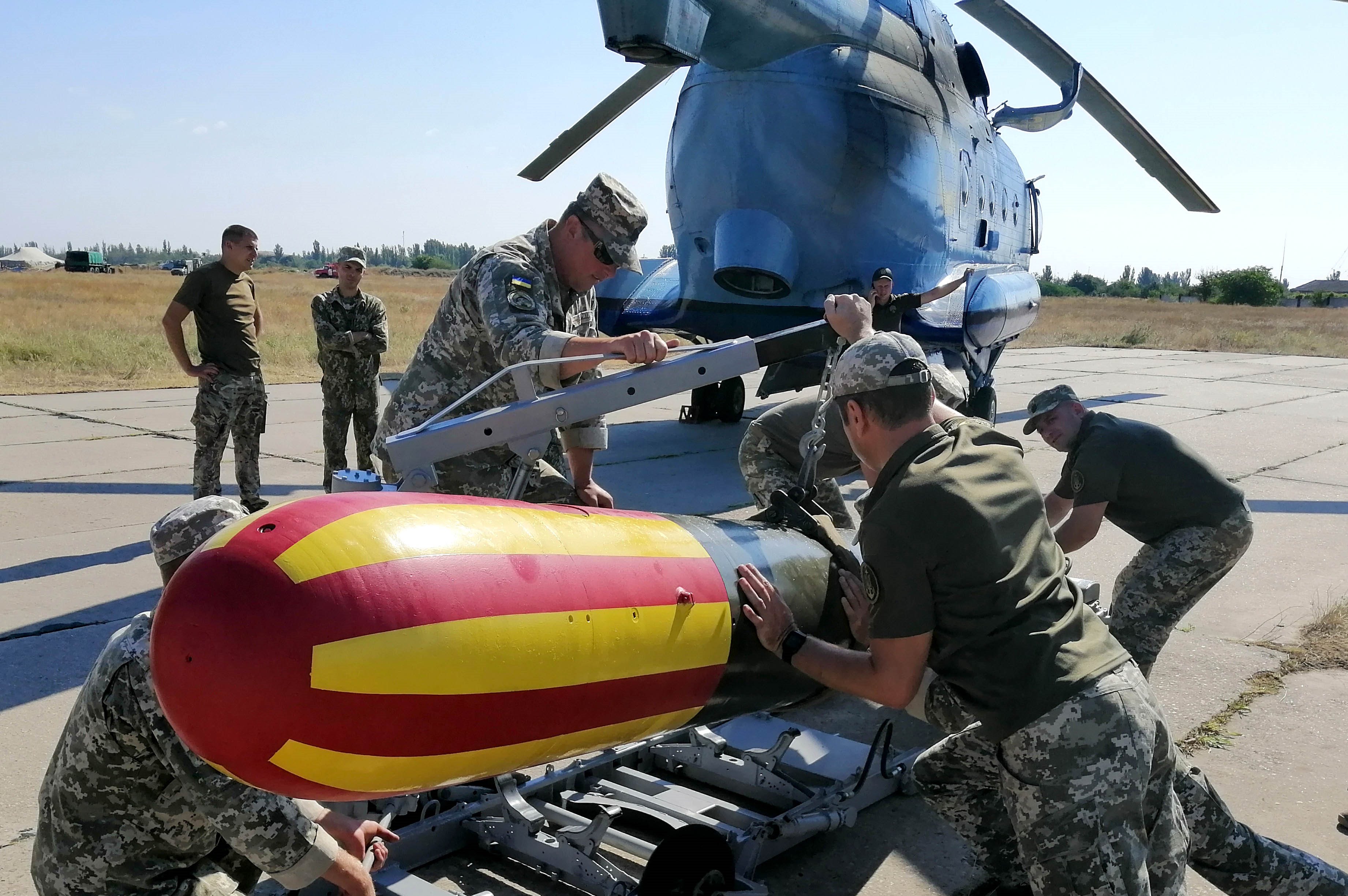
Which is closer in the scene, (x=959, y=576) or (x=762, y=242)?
(x=959, y=576)

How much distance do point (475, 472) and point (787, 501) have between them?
3.82ft

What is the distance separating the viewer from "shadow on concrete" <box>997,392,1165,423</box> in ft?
47.6

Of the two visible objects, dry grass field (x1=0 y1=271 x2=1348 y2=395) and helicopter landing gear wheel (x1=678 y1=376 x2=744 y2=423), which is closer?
helicopter landing gear wheel (x1=678 y1=376 x2=744 y2=423)

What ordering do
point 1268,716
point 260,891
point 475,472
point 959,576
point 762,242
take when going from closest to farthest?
point 959,576 < point 260,891 < point 475,472 < point 1268,716 < point 762,242

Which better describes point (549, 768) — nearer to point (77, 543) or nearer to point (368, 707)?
point (368, 707)

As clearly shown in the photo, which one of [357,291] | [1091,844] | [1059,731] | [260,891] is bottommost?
[260,891]

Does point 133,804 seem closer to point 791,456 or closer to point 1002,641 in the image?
point 1002,641

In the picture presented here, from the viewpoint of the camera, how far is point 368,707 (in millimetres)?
2100

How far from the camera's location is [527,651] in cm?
232

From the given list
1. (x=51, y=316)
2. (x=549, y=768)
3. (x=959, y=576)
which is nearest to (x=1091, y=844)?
(x=959, y=576)

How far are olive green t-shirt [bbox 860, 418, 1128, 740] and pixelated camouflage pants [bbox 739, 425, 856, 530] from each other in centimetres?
236

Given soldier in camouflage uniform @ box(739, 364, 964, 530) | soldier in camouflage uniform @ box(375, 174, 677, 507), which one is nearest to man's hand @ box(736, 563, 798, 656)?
soldier in camouflage uniform @ box(375, 174, 677, 507)

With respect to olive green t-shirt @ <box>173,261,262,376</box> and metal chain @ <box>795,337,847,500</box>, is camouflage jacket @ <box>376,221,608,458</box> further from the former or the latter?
olive green t-shirt @ <box>173,261,262,376</box>

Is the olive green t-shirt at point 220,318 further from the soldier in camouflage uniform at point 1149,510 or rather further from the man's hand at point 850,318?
the soldier in camouflage uniform at point 1149,510
